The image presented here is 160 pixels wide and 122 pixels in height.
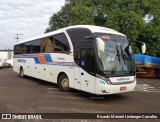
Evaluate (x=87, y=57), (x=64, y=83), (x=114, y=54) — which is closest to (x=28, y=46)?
(x=64, y=83)

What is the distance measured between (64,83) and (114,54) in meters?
3.47

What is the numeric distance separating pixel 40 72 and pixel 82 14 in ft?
48.1

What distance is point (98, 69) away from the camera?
10.2m

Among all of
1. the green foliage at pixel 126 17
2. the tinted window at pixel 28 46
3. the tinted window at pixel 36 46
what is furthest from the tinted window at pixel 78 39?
the green foliage at pixel 126 17

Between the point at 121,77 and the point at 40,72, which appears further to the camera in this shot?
the point at 40,72

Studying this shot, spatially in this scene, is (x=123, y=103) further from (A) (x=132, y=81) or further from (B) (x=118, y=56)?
(B) (x=118, y=56)

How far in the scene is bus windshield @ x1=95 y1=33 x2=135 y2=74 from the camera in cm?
1018

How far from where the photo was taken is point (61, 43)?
42.3 feet

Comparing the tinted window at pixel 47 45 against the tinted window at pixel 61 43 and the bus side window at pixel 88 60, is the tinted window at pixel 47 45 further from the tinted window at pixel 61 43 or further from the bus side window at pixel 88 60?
the bus side window at pixel 88 60

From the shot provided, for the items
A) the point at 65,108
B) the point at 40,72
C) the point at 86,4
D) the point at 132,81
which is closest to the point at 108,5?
the point at 86,4

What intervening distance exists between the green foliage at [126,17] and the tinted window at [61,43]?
13.4m

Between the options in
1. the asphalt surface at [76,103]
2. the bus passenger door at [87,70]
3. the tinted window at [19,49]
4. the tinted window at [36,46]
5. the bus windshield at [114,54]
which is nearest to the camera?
the asphalt surface at [76,103]

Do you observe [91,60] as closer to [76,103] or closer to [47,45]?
[76,103]

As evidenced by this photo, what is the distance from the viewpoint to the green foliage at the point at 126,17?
27.3m
